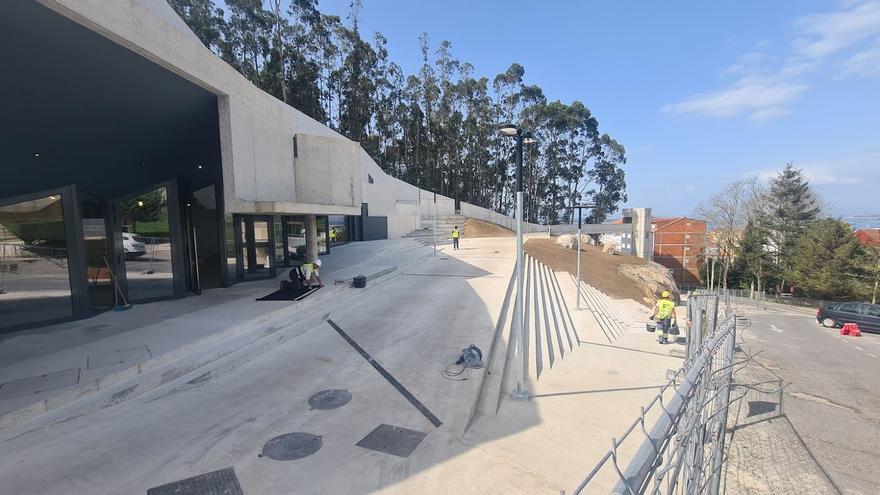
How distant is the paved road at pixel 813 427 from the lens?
7.44 meters

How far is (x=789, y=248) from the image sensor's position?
39.8m

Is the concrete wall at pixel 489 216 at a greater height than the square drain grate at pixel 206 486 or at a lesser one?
greater

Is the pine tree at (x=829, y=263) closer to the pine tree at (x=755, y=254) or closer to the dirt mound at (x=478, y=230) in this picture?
the pine tree at (x=755, y=254)

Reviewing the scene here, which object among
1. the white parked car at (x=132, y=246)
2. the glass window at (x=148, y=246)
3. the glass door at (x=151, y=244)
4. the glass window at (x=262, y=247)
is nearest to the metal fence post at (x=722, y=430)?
the glass door at (x=151, y=244)

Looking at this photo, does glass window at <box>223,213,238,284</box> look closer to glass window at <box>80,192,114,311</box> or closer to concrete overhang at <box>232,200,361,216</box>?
glass window at <box>80,192,114,311</box>

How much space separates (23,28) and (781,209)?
200ft

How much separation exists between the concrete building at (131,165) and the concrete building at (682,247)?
49532 millimetres

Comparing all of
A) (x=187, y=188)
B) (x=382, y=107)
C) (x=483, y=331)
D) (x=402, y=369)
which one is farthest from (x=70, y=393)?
(x=382, y=107)

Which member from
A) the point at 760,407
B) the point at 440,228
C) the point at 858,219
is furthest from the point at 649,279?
the point at 858,219

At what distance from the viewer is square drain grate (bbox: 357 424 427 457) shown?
534 centimetres

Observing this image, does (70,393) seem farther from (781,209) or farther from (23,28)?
(781,209)

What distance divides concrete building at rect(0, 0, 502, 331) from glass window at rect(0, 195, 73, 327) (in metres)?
0.02

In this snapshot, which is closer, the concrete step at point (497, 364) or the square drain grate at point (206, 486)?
the square drain grate at point (206, 486)

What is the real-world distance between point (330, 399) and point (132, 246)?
379 inches
